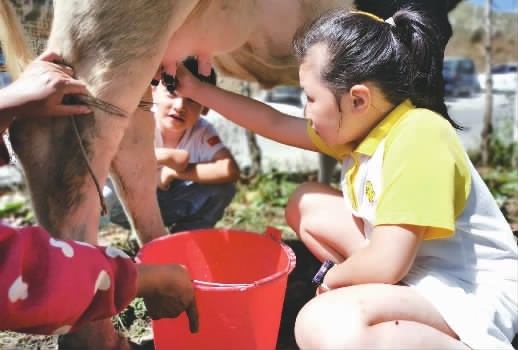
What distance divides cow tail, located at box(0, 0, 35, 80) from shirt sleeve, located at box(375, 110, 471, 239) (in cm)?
91

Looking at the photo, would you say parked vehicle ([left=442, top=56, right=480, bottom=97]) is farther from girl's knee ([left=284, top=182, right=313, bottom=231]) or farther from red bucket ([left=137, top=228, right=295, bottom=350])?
red bucket ([left=137, top=228, right=295, bottom=350])

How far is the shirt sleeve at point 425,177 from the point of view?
3.71 ft

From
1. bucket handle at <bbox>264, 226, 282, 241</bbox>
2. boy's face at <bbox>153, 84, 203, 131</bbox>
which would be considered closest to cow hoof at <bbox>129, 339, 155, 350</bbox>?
bucket handle at <bbox>264, 226, 282, 241</bbox>

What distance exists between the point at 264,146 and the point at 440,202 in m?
2.96

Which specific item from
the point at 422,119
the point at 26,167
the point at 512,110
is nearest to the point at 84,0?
the point at 26,167

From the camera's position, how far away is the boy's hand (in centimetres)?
106

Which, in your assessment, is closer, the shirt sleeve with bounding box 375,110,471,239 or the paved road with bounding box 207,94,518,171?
the shirt sleeve with bounding box 375,110,471,239

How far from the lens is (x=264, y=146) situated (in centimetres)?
406

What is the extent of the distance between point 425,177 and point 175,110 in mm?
1108

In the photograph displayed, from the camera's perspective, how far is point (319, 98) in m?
1.28

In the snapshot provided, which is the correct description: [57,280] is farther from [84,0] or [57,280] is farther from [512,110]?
[512,110]

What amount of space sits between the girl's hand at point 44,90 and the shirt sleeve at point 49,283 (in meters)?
0.32

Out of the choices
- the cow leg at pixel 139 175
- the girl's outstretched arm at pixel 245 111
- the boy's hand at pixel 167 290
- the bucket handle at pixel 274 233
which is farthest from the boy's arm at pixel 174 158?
the boy's hand at pixel 167 290

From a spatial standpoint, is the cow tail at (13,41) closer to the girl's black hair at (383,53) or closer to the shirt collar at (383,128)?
the girl's black hair at (383,53)
